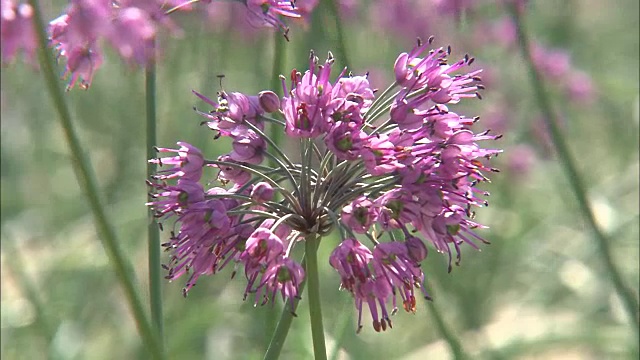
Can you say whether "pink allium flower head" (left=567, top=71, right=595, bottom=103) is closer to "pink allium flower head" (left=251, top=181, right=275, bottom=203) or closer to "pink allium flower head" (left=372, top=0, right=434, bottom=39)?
"pink allium flower head" (left=372, top=0, right=434, bottom=39)

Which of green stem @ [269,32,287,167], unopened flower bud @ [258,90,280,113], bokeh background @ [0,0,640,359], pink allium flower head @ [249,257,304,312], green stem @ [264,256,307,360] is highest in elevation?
bokeh background @ [0,0,640,359]

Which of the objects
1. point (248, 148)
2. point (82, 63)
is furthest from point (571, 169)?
point (82, 63)

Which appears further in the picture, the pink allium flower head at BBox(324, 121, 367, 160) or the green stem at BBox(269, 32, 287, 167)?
the green stem at BBox(269, 32, 287, 167)

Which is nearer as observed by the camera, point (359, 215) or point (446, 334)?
point (359, 215)

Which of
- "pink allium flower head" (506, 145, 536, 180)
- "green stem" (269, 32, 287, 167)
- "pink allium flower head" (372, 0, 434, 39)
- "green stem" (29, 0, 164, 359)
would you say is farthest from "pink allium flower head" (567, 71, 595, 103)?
"green stem" (29, 0, 164, 359)

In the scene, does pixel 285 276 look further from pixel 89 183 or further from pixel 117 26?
pixel 117 26

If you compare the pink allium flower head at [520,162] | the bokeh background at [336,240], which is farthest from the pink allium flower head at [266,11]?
the pink allium flower head at [520,162]
